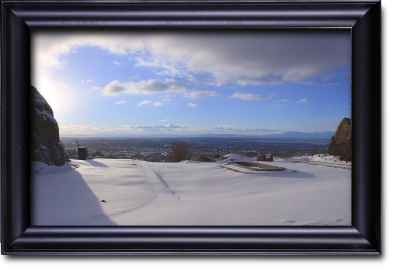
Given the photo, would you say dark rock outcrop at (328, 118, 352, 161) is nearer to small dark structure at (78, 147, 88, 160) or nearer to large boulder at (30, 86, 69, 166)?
large boulder at (30, 86, 69, 166)

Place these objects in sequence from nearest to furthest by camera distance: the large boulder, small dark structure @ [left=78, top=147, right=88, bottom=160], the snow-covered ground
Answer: the snow-covered ground
the large boulder
small dark structure @ [left=78, top=147, right=88, bottom=160]

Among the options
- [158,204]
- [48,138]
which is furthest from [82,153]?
[158,204]

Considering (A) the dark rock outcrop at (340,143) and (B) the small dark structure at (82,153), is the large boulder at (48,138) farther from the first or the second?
(A) the dark rock outcrop at (340,143)

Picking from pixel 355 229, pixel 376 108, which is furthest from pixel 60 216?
pixel 376 108

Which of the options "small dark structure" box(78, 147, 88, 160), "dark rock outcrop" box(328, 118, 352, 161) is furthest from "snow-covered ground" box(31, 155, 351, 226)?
"dark rock outcrop" box(328, 118, 352, 161)

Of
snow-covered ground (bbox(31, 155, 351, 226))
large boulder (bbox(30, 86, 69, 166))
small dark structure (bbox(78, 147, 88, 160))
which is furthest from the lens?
small dark structure (bbox(78, 147, 88, 160))

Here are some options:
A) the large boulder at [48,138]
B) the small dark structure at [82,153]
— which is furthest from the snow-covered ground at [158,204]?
the small dark structure at [82,153]

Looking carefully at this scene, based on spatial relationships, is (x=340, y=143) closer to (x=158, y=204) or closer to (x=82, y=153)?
(x=158, y=204)

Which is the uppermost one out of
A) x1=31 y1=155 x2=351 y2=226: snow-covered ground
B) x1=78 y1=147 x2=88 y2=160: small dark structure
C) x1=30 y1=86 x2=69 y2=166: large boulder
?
x1=30 y1=86 x2=69 y2=166: large boulder

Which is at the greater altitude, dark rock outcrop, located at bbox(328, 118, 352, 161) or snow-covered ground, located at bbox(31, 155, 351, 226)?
dark rock outcrop, located at bbox(328, 118, 352, 161)

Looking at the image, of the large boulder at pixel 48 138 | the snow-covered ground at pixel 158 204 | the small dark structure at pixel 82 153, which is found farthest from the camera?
the small dark structure at pixel 82 153

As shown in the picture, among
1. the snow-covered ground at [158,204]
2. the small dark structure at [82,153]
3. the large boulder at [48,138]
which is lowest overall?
the snow-covered ground at [158,204]

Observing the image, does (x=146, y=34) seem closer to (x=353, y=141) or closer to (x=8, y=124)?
(x=8, y=124)
